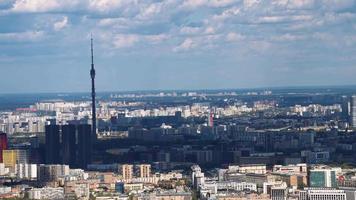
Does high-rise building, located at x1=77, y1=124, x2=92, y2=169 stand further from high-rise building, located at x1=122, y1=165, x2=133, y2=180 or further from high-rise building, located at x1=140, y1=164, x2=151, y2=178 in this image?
high-rise building, located at x1=140, y1=164, x2=151, y2=178

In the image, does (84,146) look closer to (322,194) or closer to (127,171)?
(127,171)

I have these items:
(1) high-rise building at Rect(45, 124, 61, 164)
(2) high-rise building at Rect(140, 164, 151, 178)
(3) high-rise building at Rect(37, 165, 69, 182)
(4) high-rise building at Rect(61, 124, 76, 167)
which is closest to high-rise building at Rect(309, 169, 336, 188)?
(2) high-rise building at Rect(140, 164, 151, 178)

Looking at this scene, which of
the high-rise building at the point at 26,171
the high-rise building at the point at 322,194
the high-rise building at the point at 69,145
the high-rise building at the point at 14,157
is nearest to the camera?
the high-rise building at the point at 322,194

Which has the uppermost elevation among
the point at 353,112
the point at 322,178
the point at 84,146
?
the point at 353,112

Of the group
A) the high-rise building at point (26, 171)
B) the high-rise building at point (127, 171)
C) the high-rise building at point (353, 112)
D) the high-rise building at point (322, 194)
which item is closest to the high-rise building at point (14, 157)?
the high-rise building at point (26, 171)

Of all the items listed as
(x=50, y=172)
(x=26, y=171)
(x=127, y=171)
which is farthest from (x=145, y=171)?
(x=26, y=171)

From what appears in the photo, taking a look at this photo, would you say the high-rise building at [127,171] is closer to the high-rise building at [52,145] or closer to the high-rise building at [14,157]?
the high-rise building at [14,157]
